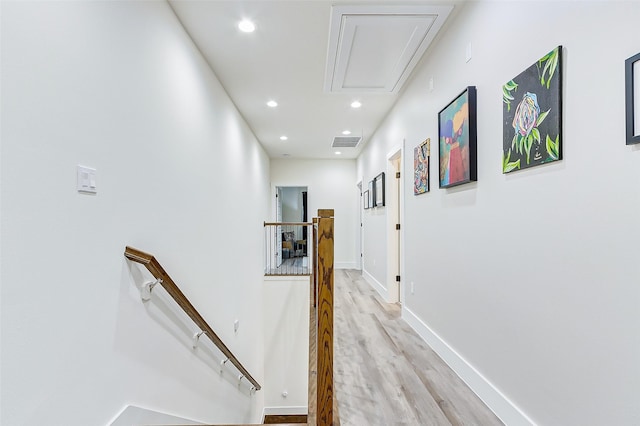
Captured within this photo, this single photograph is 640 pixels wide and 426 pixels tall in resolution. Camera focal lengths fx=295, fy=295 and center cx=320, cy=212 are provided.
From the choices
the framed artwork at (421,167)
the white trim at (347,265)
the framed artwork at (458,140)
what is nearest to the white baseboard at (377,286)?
the white trim at (347,265)

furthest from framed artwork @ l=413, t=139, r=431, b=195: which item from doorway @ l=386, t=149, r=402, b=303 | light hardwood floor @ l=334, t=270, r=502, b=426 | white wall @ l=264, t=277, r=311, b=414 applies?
white wall @ l=264, t=277, r=311, b=414

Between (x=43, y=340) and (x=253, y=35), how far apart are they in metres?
2.48

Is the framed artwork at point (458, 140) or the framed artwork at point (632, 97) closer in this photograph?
the framed artwork at point (632, 97)

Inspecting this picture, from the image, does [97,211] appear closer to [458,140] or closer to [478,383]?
[458,140]

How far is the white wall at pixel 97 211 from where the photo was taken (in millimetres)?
987

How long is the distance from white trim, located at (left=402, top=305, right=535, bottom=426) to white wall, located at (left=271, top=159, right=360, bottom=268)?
4.91 metres

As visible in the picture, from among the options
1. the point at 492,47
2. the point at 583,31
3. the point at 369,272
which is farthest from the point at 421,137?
the point at 369,272

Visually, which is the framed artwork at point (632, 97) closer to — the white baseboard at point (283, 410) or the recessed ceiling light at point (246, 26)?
the recessed ceiling light at point (246, 26)

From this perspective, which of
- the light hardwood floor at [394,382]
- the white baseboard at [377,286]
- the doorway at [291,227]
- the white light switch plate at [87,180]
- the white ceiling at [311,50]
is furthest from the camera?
the doorway at [291,227]

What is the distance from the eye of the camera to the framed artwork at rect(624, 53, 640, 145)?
1002 millimetres

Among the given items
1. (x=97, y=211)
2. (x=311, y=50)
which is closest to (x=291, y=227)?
(x=311, y=50)

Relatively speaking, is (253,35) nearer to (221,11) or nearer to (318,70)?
(221,11)

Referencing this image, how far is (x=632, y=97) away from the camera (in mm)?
1017

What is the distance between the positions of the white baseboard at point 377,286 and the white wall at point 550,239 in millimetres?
1942
